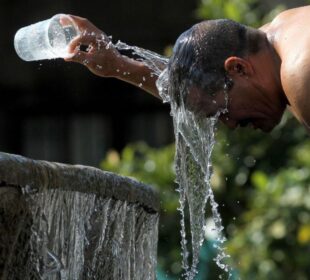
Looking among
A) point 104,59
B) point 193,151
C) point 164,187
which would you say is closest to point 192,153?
point 193,151

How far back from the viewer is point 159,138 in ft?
37.6

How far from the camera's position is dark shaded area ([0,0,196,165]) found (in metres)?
11.0

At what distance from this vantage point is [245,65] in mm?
4039

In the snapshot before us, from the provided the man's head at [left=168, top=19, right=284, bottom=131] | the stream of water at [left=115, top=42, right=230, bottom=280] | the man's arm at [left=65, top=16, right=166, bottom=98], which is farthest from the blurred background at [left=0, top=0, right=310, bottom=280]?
the man's head at [left=168, top=19, right=284, bottom=131]

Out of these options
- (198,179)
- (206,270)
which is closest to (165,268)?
(206,270)

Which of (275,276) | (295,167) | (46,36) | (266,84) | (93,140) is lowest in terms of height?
(266,84)

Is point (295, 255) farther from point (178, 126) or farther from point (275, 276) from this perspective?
point (178, 126)

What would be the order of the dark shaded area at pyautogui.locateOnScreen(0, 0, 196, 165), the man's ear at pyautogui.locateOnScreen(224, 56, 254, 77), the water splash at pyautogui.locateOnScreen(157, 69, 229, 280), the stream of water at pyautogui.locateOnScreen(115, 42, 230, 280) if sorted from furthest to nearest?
the dark shaded area at pyautogui.locateOnScreen(0, 0, 196, 165) < the stream of water at pyautogui.locateOnScreen(115, 42, 230, 280) < the water splash at pyautogui.locateOnScreen(157, 69, 229, 280) < the man's ear at pyautogui.locateOnScreen(224, 56, 254, 77)

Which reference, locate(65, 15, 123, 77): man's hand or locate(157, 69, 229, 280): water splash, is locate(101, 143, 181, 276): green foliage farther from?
locate(65, 15, 123, 77): man's hand

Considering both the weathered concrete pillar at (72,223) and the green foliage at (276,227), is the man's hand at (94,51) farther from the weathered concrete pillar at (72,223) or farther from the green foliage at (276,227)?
the green foliage at (276,227)

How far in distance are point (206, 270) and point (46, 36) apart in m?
2.84

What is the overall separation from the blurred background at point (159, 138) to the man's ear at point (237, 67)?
273 cm

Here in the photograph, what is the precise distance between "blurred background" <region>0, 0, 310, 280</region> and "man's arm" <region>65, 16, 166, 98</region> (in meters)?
2.22

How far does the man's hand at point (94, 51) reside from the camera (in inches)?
174
